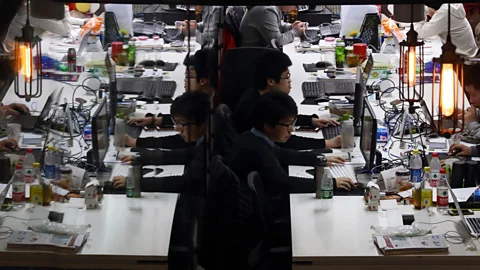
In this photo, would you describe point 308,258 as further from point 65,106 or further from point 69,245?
point 65,106

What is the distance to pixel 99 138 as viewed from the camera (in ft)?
18.7

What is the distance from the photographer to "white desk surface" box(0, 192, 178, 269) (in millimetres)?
4770

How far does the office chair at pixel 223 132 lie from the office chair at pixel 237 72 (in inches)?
38.5

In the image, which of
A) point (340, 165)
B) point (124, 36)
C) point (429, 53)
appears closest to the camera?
point (340, 165)

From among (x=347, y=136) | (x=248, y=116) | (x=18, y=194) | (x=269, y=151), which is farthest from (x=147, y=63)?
(x=18, y=194)

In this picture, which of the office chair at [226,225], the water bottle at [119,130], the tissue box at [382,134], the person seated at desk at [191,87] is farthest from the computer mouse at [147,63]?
the tissue box at [382,134]

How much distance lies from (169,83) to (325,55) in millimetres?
2787

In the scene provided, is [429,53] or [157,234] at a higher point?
[429,53]

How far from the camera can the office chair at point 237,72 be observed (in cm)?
816

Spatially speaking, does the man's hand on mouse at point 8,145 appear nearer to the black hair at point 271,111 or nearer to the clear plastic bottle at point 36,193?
the clear plastic bottle at point 36,193

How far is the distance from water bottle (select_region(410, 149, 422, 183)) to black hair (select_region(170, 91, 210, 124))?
1372 millimetres

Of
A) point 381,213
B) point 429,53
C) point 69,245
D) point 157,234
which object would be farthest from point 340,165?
point 429,53

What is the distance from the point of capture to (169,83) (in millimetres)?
6820

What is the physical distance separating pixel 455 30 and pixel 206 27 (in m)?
2.00
